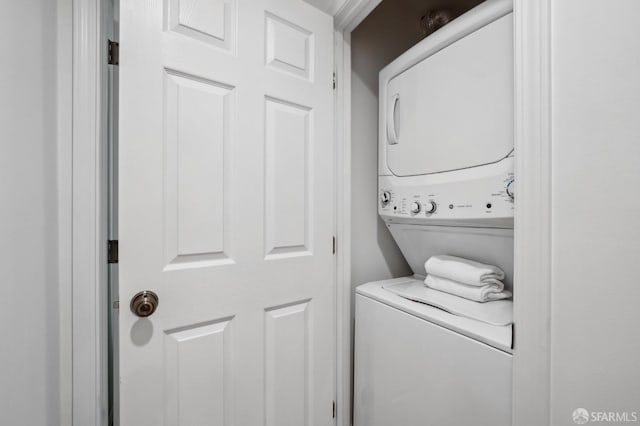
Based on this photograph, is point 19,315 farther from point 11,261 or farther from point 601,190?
point 601,190

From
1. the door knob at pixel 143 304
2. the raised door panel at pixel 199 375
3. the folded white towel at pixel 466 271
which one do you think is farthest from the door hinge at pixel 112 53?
the folded white towel at pixel 466 271

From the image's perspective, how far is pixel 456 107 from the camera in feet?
3.22

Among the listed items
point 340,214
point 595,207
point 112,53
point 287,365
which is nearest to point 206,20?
point 112,53

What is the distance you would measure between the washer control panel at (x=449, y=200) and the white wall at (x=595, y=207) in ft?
0.82

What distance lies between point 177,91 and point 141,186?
333 mm

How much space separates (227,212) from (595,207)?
3.24 feet

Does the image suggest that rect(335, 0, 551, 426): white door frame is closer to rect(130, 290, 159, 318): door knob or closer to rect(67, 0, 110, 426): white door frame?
rect(130, 290, 159, 318): door knob

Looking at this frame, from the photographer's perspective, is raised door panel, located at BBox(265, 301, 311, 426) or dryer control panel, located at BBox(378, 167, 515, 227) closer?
dryer control panel, located at BBox(378, 167, 515, 227)

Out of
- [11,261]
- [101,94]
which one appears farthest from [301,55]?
[11,261]

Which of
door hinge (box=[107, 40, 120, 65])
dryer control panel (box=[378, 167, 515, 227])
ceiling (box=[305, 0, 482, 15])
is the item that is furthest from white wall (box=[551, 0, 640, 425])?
door hinge (box=[107, 40, 120, 65])

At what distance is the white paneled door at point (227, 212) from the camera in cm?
82

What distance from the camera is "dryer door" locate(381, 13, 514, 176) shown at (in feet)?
2.76

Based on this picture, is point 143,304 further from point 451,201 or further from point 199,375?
point 451,201

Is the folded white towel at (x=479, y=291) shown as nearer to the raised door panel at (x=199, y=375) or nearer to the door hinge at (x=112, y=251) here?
the raised door panel at (x=199, y=375)
